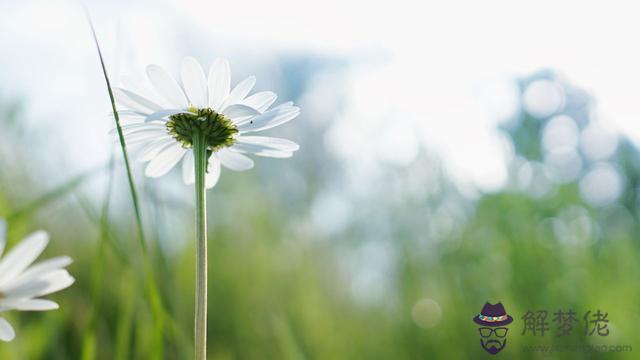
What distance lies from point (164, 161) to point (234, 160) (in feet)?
0.12

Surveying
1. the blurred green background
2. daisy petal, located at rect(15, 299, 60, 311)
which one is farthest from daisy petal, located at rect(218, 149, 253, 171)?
the blurred green background

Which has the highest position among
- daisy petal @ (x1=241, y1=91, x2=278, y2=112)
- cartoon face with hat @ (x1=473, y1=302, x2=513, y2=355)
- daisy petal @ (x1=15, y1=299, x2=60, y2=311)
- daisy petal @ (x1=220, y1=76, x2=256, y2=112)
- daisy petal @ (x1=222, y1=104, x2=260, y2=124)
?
daisy petal @ (x1=220, y1=76, x2=256, y2=112)

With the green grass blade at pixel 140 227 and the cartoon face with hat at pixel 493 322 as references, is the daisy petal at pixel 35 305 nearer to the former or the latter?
the green grass blade at pixel 140 227

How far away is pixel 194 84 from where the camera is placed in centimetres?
33

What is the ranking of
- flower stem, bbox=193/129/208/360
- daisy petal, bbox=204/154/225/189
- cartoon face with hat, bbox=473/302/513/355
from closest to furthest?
flower stem, bbox=193/129/208/360, daisy petal, bbox=204/154/225/189, cartoon face with hat, bbox=473/302/513/355

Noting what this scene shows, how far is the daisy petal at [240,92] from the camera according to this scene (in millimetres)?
314

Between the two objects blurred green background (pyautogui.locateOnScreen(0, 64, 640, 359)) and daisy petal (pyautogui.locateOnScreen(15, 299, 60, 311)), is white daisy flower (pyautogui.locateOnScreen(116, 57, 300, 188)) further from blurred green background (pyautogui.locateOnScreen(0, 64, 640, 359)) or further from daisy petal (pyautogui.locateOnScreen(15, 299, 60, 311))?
blurred green background (pyautogui.locateOnScreen(0, 64, 640, 359))

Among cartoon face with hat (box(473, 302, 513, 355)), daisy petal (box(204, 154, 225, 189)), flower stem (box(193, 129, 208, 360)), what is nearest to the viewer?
flower stem (box(193, 129, 208, 360))

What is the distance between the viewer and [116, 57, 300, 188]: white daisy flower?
1.00ft

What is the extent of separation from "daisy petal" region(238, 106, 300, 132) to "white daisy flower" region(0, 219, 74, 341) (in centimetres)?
10

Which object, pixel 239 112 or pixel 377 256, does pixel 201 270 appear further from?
pixel 377 256

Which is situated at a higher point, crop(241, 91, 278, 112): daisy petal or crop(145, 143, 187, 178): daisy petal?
crop(241, 91, 278, 112): daisy petal

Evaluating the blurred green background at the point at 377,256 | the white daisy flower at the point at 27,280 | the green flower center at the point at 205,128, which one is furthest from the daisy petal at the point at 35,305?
the blurred green background at the point at 377,256

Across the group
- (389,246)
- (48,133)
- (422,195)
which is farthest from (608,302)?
(48,133)
